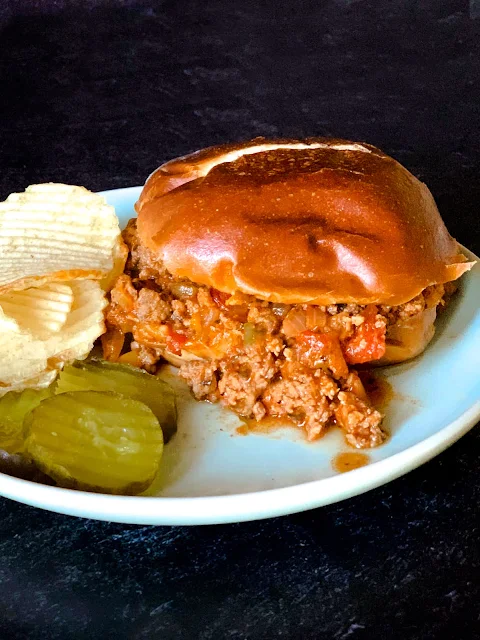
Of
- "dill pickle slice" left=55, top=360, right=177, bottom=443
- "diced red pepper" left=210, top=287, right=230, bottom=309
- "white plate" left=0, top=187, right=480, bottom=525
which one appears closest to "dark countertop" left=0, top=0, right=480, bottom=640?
"white plate" left=0, top=187, right=480, bottom=525

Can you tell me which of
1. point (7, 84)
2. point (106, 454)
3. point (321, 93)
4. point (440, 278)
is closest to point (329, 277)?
point (440, 278)

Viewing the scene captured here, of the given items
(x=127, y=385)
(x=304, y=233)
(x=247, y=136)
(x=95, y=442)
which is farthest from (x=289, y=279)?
(x=247, y=136)

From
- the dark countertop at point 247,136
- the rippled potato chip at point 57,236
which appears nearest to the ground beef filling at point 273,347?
the rippled potato chip at point 57,236

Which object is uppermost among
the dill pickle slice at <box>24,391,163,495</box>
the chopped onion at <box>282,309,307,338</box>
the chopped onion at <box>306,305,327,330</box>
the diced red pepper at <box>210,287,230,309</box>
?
the chopped onion at <box>306,305,327,330</box>

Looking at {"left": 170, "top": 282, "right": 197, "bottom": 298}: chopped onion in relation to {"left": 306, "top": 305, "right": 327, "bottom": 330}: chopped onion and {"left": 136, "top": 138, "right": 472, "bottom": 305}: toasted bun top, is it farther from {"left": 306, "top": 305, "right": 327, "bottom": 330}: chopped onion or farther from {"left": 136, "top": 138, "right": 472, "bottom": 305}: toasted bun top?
{"left": 306, "top": 305, "right": 327, "bottom": 330}: chopped onion

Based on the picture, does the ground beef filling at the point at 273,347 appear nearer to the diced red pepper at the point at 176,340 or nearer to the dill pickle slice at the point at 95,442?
the diced red pepper at the point at 176,340
